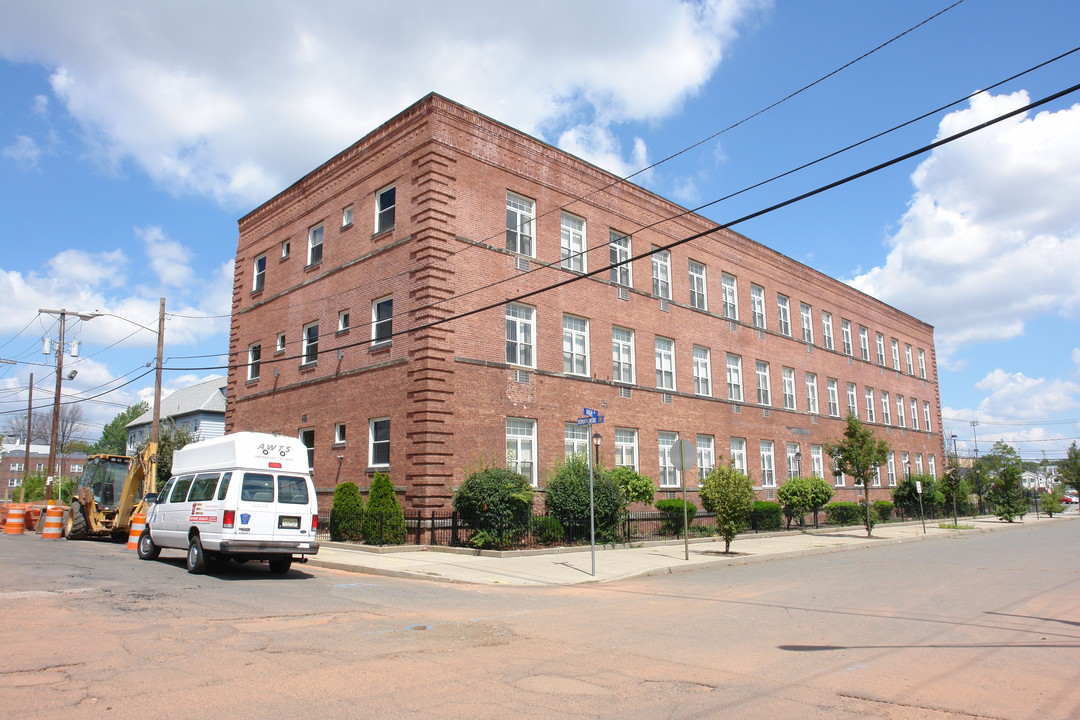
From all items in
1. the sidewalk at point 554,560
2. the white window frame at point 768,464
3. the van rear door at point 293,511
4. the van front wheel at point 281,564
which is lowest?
the sidewalk at point 554,560

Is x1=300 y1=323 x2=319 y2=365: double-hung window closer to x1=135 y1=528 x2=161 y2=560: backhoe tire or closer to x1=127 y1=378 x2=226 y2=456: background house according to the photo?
x1=135 y1=528 x2=161 y2=560: backhoe tire

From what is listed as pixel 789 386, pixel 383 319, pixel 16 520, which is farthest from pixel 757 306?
pixel 16 520

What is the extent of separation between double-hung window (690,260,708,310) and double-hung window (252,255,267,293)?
18.1 meters

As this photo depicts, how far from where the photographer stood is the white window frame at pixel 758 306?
36.2 meters

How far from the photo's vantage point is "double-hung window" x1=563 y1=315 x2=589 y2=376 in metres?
25.9

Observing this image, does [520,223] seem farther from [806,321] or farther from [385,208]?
[806,321]

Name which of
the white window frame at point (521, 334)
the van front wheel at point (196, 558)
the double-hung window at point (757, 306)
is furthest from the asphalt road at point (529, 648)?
the double-hung window at point (757, 306)

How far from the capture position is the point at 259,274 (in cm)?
3161

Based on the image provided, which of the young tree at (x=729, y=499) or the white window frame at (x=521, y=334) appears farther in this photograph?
the white window frame at (x=521, y=334)

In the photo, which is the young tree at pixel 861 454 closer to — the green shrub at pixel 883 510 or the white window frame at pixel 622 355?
the white window frame at pixel 622 355

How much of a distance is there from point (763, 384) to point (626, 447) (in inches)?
458

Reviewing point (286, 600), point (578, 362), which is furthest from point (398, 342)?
point (286, 600)

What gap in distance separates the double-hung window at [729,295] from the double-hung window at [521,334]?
12.6 metres

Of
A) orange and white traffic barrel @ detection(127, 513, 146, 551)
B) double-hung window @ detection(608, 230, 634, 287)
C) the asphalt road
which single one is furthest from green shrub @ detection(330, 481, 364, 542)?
double-hung window @ detection(608, 230, 634, 287)
